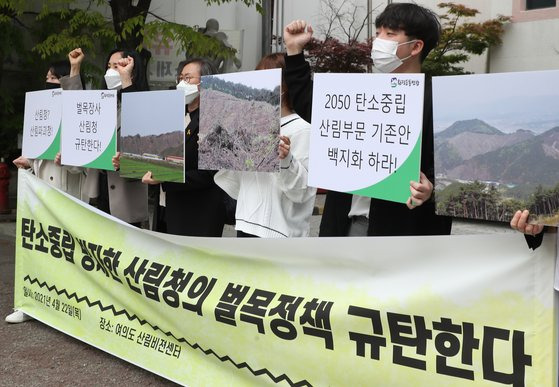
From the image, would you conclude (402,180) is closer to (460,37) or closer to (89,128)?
(89,128)

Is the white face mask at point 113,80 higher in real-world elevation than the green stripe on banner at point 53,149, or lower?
higher

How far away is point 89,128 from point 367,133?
2275 millimetres

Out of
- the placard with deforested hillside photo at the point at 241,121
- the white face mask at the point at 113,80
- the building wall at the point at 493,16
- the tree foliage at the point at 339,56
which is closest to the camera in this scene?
the placard with deforested hillside photo at the point at 241,121

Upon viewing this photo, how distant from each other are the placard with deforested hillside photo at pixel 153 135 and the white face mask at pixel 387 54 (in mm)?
1144

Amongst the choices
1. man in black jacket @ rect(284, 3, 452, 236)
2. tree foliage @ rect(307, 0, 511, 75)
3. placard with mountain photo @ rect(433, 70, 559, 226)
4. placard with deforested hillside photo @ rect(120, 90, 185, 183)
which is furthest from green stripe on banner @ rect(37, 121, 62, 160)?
tree foliage @ rect(307, 0, 511, 75)

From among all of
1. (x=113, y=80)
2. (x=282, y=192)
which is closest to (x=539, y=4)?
(x=113, y=80)

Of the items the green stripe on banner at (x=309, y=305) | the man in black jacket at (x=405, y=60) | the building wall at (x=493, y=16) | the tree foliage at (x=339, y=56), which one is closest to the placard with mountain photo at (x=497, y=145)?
the green stripe on banner at (x=309, y=305)

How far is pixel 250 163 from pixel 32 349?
225cm

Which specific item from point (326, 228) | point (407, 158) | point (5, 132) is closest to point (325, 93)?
point (407, 158)

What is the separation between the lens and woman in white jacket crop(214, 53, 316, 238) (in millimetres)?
3434

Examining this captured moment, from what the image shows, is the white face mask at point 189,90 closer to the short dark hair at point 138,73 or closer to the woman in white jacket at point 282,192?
the short dark hair at point 138,73

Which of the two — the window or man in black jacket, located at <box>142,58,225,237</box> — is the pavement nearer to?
man in black jacket, located at <box>142,58,225,237</box>

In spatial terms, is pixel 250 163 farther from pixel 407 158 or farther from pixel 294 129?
pixel 407 158

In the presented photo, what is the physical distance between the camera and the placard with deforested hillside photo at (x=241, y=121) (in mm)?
3260
